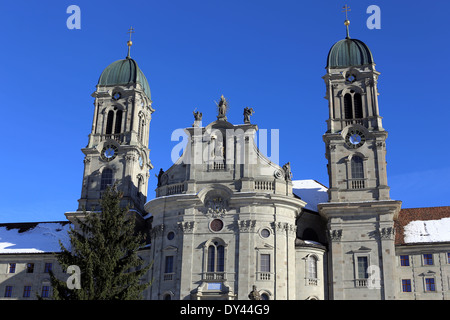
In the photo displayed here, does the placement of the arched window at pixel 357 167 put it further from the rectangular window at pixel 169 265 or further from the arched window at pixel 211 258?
the rectangular window at pixel 169 265

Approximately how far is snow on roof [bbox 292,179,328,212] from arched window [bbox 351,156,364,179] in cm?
615

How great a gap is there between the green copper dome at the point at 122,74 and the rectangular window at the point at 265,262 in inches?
1024

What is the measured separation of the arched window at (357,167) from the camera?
5281cm

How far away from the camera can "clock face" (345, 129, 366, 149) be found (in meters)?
53.8

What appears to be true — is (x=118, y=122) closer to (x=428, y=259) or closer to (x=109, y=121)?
(x=109, y=121)

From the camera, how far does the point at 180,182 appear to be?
173 feet

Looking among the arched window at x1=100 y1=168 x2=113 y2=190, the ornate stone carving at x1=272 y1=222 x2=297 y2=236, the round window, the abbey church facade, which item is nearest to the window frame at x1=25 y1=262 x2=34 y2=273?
the abbey church facade

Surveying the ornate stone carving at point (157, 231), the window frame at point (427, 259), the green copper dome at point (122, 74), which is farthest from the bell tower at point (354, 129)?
the green copper dome at point (122, 74)

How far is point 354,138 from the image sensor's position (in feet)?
178

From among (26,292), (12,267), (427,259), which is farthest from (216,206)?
(12,267)

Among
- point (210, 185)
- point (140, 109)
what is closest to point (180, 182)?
A: point (210, 185)

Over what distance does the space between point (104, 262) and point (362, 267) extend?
2668 cm

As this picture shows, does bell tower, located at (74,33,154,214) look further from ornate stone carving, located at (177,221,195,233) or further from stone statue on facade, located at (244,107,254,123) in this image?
stone statue on facade, located at (244,107,254,123)
